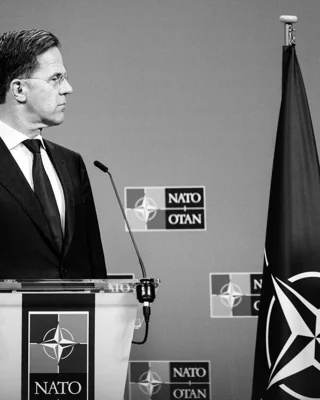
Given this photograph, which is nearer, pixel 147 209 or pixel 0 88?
pixel 0 88

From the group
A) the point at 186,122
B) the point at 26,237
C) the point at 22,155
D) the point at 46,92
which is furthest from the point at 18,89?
the point at 186,122

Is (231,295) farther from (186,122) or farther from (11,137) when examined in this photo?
(11,137)

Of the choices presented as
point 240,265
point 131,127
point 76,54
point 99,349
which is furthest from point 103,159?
point 99,349

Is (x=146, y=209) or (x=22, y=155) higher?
(x=22, y=155)

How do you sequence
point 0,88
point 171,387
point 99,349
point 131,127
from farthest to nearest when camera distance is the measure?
point 131,127 < point 171,387 < point 0,88 < point 99,349

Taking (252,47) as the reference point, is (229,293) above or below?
below

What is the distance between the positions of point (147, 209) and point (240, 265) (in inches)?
20.2

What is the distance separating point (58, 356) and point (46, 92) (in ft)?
3.27

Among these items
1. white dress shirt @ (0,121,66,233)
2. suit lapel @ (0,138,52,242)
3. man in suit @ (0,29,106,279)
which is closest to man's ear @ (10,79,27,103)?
man in suit @ (0,29,106,279)

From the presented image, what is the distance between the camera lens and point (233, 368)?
3369 millimetres

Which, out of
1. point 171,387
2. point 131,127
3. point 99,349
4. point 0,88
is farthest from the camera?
point 131,127

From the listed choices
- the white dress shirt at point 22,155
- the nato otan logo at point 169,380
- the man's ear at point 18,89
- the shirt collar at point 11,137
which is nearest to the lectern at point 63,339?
the white dress shirt at point 22,155

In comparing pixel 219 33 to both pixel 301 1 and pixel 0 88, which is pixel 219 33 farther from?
pixel 0 88

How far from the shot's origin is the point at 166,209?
3.44m
